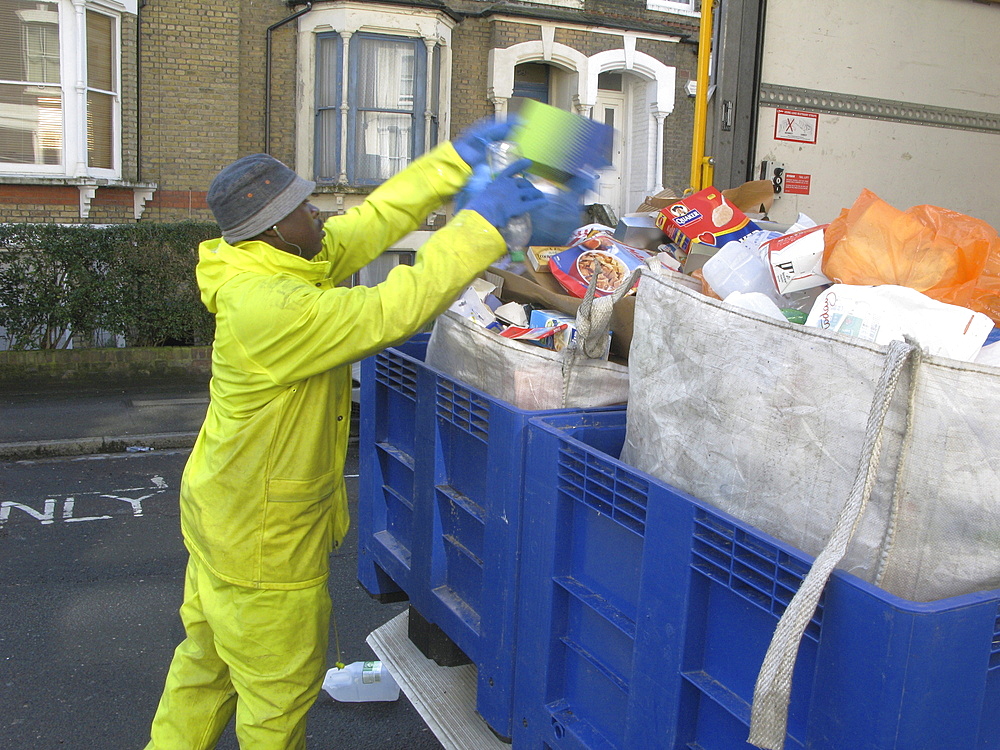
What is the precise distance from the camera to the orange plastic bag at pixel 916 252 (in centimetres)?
193

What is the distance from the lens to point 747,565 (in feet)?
4.52

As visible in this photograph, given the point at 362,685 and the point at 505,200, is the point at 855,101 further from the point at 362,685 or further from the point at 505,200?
the point at 362,685

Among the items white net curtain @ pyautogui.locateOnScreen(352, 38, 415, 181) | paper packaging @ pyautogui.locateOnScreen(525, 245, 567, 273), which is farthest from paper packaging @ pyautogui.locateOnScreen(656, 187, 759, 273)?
white net curtain @ pyautogui.locateOnScreen(352, 38, 415, 181)

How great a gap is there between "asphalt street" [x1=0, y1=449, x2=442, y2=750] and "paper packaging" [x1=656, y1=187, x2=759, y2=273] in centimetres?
186

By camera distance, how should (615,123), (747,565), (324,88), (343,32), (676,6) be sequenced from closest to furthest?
(747,565), (343,32), (324,88), (676,6), (615,123)

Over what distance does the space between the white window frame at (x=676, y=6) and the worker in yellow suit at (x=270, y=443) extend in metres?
12.8

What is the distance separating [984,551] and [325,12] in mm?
12501

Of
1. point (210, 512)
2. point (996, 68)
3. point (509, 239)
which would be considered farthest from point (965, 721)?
point (996, 68)

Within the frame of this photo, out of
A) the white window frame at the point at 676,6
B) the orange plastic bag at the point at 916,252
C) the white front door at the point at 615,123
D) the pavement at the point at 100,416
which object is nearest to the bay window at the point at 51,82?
the pavement at the point at 100,416

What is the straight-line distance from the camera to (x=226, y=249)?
2.22 m

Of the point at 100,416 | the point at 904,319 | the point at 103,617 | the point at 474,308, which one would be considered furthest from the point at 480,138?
the point at 100,416

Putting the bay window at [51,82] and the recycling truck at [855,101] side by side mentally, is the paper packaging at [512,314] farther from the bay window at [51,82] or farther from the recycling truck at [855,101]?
the bay window at [51,82]

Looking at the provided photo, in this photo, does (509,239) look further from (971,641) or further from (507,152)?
(971,641)

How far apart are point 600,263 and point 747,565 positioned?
1510 mm
